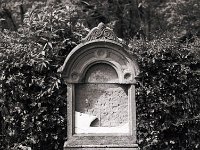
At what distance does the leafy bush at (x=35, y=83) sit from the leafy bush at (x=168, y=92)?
1.51 metres

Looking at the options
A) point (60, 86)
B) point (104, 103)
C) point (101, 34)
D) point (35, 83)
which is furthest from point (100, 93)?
point (35, 83)

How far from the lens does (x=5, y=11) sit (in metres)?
16.2

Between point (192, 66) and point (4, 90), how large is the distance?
3.66 m

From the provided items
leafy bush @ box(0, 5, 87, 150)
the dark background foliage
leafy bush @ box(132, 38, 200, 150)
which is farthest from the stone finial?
leafy bush @ box(132, 38, 200, 150)

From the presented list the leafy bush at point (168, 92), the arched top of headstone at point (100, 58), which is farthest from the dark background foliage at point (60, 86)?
the arched top of headstone at point (100, 58)

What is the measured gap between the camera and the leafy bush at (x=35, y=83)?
718 centimetres

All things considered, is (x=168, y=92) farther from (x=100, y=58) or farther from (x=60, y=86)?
(x=100, y=58)

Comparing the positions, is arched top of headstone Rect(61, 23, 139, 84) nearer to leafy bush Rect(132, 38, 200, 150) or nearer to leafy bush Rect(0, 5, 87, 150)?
leafy bush Rect(0, 5, 87, 150)

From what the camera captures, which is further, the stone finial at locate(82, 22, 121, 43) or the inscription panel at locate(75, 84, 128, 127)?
the inscription panel at locate(75, 84, 128, 127)

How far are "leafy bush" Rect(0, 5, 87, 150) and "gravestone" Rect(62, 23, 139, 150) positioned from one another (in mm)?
1322

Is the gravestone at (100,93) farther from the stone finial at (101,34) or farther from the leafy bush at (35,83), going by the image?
the leafy bush at (35,83)

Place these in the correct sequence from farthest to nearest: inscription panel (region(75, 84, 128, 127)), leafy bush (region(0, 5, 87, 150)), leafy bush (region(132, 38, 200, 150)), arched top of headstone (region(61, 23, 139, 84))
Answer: leafy bush (region(132, 38, 200, 150)) → leafy bush (region(0, 5, 87, 150)) → inscription panel (region(75, 84, 128, 127)) → arched top of headstone (region(61, 23, 139, 84))

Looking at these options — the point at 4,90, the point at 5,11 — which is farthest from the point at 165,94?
the point at 5,11

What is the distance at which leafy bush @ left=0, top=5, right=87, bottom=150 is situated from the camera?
23.6 feet
